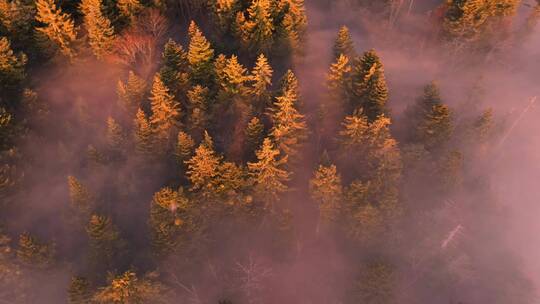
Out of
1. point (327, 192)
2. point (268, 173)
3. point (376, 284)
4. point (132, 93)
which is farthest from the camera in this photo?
point (376, 284)

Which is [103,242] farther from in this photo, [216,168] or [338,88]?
[338,88]

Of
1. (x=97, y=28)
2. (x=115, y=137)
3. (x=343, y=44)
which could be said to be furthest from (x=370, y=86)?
(x=97, y=28)

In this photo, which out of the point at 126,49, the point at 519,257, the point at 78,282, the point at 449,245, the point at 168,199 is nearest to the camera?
the point at 78,282

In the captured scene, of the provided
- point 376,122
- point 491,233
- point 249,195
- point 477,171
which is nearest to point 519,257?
point 491,233

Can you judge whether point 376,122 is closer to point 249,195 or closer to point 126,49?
point 249,195

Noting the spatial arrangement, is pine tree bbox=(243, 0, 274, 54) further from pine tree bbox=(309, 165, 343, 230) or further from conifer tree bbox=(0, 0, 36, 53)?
conifer tree bbox=(0, 0, 36, 53)

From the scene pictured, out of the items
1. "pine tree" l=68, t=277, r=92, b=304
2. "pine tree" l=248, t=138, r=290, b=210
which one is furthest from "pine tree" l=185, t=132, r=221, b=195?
"pine tree" l=68, t=277, r=92, b=304
